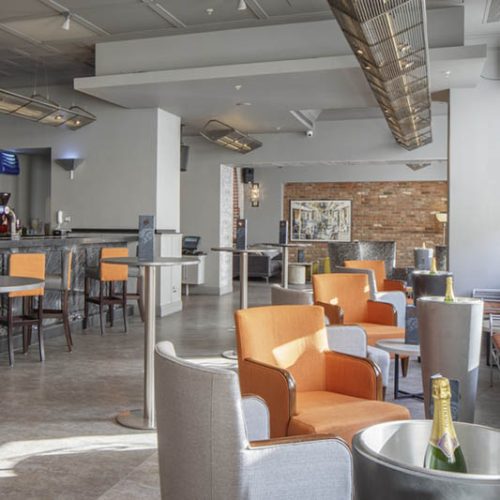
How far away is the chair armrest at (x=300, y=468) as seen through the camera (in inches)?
74.3

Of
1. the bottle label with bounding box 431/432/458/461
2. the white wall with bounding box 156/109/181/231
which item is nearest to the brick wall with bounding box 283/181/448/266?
the white wall with bounding box 156/109/181/231

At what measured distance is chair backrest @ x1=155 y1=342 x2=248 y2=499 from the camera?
6.01ft

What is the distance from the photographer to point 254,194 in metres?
16.1

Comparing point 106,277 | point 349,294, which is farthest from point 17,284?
point 106,277

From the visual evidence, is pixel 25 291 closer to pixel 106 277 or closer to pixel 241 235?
pixel 106 277

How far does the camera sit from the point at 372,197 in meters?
15.8

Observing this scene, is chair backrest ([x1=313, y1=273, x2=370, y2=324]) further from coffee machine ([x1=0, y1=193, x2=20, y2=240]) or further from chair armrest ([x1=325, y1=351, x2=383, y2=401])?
coffee machine ([x1=0, y1=193, x2=20, y2=240])

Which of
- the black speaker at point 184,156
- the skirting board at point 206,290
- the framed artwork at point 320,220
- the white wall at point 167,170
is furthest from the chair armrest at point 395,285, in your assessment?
the framed artwork at point 320,220

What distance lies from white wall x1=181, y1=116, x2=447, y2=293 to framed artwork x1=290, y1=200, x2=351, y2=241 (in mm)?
4070

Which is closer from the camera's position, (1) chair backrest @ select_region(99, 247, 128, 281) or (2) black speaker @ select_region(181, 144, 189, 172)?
(1) chair backrest @ select_region(99, 247, 128, 281)

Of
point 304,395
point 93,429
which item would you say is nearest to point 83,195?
point 93,429

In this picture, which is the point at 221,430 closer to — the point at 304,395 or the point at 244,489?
the point at 244,489

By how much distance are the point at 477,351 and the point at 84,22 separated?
5.68 metres

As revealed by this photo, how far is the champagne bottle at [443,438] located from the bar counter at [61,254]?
5562mm
